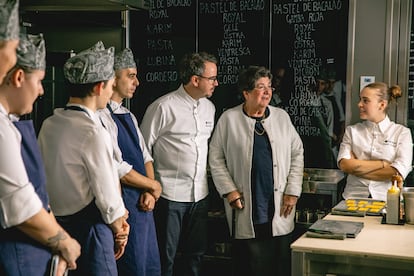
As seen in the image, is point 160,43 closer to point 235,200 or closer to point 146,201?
point 235,200

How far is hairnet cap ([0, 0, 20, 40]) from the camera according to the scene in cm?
184

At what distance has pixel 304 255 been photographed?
2535mm

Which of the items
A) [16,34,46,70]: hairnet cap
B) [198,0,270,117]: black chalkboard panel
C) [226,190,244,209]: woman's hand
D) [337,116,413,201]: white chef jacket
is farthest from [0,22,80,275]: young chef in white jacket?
[198,0,270,117]: black chalkboard panel

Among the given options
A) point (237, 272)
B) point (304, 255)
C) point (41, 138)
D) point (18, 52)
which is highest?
point (18, 52)

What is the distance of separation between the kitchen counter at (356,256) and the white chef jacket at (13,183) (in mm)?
1144

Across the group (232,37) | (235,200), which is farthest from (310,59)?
(235,200)

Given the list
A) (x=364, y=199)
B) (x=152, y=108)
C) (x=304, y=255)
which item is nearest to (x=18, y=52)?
(x=304, y=255)

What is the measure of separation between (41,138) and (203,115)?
1488 mm

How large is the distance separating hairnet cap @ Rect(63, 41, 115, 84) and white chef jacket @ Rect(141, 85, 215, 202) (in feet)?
3.31

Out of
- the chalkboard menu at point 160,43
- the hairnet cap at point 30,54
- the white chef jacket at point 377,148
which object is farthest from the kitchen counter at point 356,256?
the chalkboard menu at point 160,43

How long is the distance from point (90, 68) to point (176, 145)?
1.19 metres

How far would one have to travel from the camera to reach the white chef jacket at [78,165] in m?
2.56

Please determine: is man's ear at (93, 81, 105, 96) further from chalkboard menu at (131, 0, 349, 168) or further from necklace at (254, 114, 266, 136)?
chalkboard menu at (131, 0, 349, 168)

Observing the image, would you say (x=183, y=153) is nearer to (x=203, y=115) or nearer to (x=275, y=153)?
(x=203, y=115)
